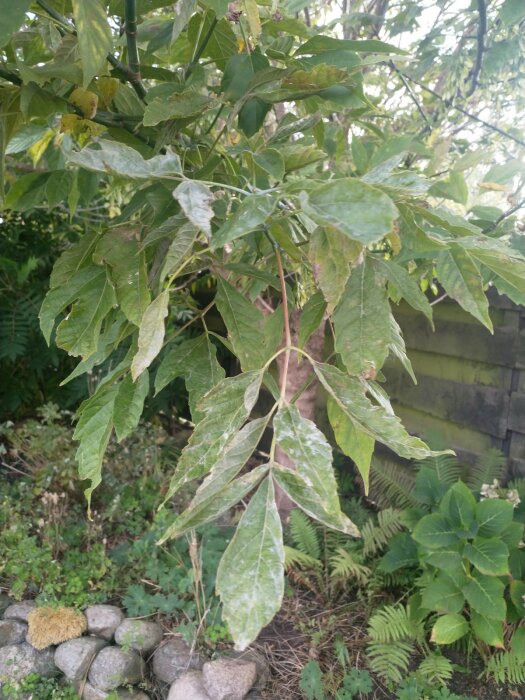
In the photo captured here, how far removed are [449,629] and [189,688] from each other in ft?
3.16

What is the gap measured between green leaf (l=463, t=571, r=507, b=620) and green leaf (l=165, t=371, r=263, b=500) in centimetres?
199

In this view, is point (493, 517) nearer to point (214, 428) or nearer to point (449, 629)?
point (449, 629)

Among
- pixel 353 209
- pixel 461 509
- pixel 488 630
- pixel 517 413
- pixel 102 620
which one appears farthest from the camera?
pixel 517 413

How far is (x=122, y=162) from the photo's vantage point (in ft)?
1.47

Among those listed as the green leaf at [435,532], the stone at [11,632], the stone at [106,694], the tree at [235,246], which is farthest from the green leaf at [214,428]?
the stone at [11,632]

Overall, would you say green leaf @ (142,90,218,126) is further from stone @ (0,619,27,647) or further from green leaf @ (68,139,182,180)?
stone @ (0,619,27,647)

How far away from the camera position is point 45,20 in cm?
74

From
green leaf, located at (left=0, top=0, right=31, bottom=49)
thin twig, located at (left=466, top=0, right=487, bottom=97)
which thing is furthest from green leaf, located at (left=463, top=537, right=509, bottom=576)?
green leaf, located at (left=0, top=0, right=31, bottom=49)

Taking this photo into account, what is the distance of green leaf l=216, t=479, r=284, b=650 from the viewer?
0.36 metres

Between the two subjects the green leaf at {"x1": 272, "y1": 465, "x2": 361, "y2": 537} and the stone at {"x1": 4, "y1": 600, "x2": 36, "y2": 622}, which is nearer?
the green leaf at {"x1": 272, "y1": 465, "x2": 361, "y2": 537}

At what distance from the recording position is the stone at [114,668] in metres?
2.19

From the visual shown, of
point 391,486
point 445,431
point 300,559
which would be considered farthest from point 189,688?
point 445,431

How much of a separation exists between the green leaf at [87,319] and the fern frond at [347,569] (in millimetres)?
2165

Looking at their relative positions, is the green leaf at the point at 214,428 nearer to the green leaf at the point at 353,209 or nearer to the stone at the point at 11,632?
the green leaf at the point at 353,209
